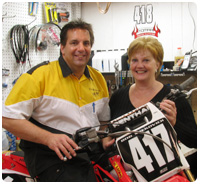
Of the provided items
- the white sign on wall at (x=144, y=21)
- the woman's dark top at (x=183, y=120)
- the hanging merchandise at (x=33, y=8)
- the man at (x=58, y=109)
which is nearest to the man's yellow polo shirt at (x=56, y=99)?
the man at (x=58, y=109)

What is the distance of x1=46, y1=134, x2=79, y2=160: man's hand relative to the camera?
1.02 metres

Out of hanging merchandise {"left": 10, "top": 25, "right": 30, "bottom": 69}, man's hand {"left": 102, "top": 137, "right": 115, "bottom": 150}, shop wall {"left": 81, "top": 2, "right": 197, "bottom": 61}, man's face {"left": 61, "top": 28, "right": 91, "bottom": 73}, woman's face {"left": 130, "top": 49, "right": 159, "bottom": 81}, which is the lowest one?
man's hand {"left": 102, "top": 137, "right": 115, "bottom": 150}

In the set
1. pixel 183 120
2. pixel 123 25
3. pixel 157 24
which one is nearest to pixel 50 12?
pixel 123 25

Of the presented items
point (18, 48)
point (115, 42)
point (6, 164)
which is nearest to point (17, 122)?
point (6, 164)

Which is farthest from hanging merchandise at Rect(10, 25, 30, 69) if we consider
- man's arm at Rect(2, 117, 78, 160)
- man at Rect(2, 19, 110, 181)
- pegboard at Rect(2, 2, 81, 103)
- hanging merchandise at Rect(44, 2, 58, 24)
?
man's arm at Rect(2, 117, 78, 160)

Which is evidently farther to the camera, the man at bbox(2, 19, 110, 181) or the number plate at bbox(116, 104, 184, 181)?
the man at bbox(2, 19, 110, 181)

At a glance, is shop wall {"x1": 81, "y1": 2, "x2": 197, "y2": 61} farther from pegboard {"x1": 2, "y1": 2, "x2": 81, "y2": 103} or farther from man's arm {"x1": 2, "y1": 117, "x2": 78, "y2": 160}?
man's arm {"x1": 2, "y1": 117, "x2": 78, "y2": 160}

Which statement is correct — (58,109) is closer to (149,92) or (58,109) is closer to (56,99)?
(56,99)

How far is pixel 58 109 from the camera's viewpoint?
1.26 metres

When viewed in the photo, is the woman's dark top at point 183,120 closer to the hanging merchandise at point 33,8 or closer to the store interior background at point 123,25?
the store interior background at point 123,25

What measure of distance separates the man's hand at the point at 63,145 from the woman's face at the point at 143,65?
0.70 meters

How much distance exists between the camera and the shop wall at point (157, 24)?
3.07m

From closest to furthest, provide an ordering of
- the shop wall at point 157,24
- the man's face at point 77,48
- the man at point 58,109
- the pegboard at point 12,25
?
the man at point 58,109 < the man's face at point 77,48 < the pegboard at point 12,25 < the shop wall at point 157,24

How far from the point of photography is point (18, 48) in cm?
231
